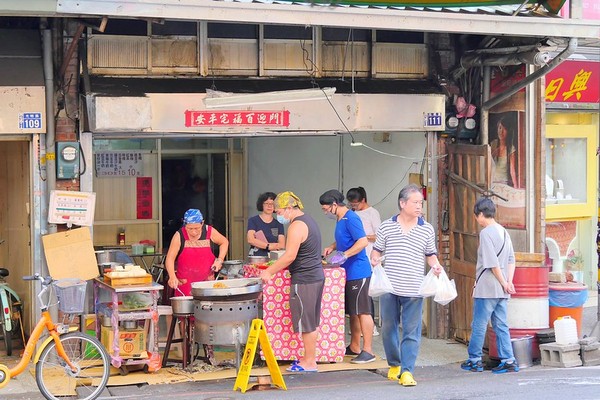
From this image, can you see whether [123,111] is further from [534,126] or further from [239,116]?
[534,126]

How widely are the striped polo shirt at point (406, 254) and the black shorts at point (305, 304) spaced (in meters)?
0.82

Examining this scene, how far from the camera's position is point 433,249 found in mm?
9758

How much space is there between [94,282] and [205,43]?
288 centimetres

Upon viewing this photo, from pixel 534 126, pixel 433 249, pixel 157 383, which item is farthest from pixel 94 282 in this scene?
pixel 534 126

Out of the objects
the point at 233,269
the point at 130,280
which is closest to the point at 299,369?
the point at 233,269

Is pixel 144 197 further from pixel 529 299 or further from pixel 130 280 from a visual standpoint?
pixel 529 299

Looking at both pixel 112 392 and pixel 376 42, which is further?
pixel 376 42

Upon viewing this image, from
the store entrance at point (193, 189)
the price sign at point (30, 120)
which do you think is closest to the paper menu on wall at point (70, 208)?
the price sign at point (30, 120)

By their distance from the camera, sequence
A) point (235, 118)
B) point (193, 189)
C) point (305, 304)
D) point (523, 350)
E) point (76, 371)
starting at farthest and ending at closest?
1. point (193, 189)
2. point (235, 118)
3. point (523, 350)
4. point (305, 304)
5. point (76, 371)

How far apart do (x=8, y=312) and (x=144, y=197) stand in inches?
169

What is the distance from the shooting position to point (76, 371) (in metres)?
9.21

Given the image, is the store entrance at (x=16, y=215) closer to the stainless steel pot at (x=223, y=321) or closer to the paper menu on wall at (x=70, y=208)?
the paper menu on wall at (x=70, y=208)

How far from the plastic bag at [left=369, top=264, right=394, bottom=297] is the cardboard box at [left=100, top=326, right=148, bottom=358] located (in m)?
2.34

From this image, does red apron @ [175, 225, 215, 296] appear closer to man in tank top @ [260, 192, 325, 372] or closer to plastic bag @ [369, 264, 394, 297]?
man in tank top @ [260, 192, 325, 372]
